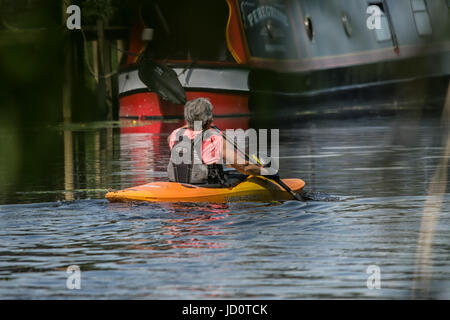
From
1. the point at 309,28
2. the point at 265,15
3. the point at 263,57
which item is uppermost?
the point at 265,15

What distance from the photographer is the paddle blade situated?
22.7 meters

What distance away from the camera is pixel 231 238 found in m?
6.80

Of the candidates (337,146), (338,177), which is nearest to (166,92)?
(337,146)

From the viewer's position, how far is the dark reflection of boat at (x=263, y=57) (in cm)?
2336

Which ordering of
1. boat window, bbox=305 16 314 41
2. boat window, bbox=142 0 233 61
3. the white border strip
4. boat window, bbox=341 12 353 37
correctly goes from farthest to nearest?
boat window, bbox=305 16 314 41, boat window, bbox=142 0 233 61, the white border strip, boat window, bbox=341 12 353 37

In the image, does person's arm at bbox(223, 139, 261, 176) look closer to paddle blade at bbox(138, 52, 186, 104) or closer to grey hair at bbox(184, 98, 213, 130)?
grey hair at bbox(184, 98, 213, 130)

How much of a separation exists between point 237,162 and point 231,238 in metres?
2.22

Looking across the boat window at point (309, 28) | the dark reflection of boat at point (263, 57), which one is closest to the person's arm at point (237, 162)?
the dark reflection of boat at point (263, 57)

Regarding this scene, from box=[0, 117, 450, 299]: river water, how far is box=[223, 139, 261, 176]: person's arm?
456 mm

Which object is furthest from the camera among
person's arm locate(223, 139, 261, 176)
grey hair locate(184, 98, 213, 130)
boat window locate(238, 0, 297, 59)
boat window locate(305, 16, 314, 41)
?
boat window locate(305, 16, 314, 41)

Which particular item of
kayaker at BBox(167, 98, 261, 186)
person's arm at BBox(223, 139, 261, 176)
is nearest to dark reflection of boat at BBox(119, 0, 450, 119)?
person's arm at BBox(223, 139, 261, 176)

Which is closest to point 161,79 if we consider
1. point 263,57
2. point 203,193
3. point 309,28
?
point 263,57

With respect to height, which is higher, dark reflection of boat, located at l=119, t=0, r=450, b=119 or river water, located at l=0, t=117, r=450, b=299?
dark reflection of boat, located at l=119, t=0, r=450, b=119

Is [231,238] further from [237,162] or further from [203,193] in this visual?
[237,162]
